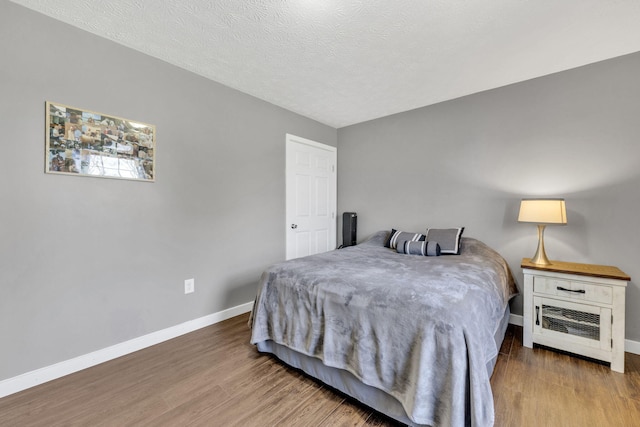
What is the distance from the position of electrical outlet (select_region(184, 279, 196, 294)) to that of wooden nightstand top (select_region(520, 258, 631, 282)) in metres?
2.94

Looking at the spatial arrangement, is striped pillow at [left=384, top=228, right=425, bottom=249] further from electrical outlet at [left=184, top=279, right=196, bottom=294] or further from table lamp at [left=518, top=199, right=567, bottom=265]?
electrical outlet at [left=184, top=279, right=196, bottom=294]

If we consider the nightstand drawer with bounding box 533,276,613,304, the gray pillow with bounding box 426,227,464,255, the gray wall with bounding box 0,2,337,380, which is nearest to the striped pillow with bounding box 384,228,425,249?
the gray pillow with bounding box 426,227,464,255

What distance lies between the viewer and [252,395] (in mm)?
1619

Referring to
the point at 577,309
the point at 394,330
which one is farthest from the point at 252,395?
the point at 577,309

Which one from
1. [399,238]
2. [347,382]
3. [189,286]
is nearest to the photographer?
[347,382]

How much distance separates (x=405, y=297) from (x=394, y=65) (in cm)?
197

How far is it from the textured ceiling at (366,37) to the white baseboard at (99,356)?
7.73ft

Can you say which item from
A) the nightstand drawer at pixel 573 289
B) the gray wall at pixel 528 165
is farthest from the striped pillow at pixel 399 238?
the nightstand drawer at pixel 573 289

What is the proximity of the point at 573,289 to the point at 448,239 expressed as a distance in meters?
0.98

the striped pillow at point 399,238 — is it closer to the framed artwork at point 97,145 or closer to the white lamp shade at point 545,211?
the white lamp shade at point 545,211

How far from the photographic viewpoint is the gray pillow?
264 cm

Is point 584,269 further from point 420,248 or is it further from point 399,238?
point 399,238

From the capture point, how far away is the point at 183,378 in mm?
1788

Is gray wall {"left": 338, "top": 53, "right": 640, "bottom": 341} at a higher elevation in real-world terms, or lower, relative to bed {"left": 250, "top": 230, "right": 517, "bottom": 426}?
higher
